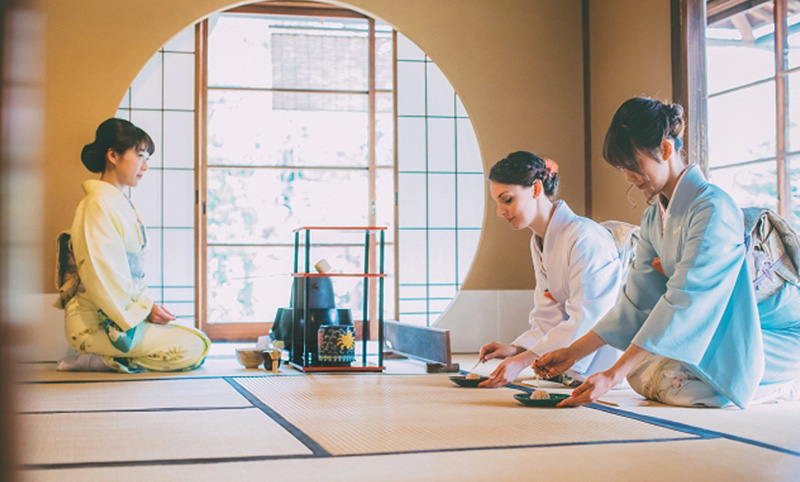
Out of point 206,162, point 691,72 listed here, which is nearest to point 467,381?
point 691,72

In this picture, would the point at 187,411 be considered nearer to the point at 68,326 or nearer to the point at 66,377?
the point at 66,377

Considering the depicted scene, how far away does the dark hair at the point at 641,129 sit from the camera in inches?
104

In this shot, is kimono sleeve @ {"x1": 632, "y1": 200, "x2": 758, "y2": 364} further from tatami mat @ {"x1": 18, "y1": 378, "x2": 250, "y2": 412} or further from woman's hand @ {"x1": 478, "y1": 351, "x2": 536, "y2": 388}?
tatami mat @ {"x1": 18, "y1": 378, "x2": 250, "y2": 412}

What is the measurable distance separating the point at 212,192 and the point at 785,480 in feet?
19.2

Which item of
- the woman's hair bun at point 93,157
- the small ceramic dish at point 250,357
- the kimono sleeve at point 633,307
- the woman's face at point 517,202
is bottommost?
the small ceramic dish at point 250,357

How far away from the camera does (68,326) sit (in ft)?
13.7

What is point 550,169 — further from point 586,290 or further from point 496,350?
point 496,350

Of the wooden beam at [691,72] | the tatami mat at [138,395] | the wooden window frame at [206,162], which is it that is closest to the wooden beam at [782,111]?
the wooden beam at [691,72]

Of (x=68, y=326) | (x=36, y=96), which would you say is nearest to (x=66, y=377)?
(x=68, y=326)

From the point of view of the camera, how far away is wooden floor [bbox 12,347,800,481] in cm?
164

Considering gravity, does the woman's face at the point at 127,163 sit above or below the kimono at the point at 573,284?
above

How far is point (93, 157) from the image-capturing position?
4383mm

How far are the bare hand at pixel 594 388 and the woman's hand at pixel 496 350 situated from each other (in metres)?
0.76

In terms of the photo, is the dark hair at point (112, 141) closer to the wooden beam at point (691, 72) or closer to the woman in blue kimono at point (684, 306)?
the woman in blue kimono at point (684, 306)
